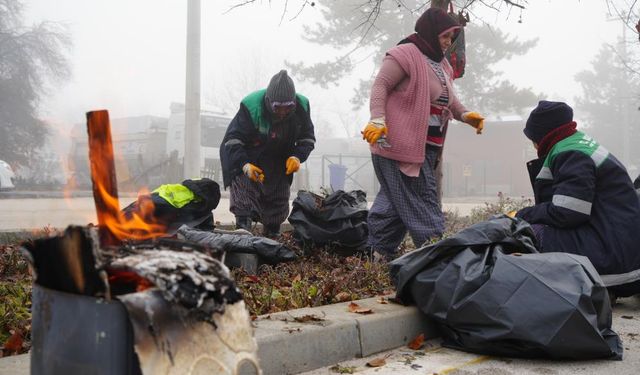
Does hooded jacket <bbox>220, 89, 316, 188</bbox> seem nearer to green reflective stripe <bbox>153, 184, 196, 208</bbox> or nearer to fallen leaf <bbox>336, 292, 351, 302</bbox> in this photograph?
green reflective stripe <bbox>153, 184, 196, 208</bbox>

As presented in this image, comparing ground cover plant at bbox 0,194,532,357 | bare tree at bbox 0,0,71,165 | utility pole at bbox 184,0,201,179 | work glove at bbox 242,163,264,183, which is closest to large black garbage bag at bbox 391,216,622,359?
ground cover plant at bbox 0,194,532,357

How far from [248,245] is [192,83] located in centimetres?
920

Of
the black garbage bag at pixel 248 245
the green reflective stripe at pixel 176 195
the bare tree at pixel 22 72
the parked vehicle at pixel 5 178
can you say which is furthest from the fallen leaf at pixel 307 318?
the bare tree at pixel 22 72

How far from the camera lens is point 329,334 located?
304 cm

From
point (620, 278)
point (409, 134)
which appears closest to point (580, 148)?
point (620, 278)

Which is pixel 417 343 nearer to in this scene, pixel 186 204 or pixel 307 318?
pixel 307 318

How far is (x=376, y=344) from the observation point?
10.9 ft

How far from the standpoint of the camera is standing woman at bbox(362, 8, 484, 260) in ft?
16.3

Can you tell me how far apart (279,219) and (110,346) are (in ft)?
15.4

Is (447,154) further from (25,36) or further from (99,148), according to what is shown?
(99,148)

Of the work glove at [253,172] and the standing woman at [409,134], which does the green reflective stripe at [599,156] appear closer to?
the standing woman at [409,134]

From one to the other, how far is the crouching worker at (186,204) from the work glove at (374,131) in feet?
4.76

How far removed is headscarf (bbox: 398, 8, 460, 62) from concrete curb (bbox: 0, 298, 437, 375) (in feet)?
7.83

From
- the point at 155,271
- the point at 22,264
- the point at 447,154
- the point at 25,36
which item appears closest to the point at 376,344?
the point at 155,271
